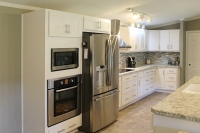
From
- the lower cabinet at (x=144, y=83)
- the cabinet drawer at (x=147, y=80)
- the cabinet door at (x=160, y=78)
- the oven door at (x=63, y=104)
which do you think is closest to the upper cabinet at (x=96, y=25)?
the oven door at (x=63, y=104)

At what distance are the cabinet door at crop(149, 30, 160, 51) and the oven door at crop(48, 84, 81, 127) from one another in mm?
4541

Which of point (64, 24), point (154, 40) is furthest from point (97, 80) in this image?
point (154, 40)

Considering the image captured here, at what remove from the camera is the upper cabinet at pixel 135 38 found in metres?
5.82

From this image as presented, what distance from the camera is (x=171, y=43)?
23.0 ft

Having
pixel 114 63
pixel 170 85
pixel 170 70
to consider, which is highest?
pixel 114 63

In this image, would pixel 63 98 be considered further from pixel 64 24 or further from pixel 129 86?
pixel 129 86

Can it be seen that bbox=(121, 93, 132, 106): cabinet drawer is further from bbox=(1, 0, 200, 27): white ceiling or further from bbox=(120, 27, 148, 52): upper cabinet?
bbox=(1, 0, 200, 27): white ceiling

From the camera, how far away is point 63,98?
10.7 ft

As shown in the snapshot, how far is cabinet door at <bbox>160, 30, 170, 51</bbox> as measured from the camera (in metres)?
7.07

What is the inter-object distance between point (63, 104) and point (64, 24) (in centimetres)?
Result: 126

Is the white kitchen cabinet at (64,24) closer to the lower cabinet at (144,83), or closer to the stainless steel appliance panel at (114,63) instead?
the stainless steel appliance panel at (114,63)

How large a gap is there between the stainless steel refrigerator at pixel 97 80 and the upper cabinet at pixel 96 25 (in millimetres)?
157

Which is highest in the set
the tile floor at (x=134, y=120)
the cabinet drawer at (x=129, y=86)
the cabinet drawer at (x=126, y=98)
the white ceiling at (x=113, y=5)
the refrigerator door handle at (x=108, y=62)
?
the white ceiling at (x=113, y=5)

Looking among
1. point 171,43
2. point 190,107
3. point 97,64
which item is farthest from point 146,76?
point 190,107
